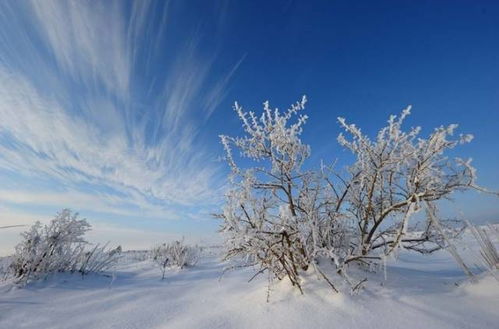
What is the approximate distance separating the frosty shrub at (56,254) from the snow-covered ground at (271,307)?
0.33m

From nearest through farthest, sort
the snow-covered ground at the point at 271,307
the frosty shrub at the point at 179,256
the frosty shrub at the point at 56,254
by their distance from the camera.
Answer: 1. the snow-covered ground at the point at 271,307
2. the frosty shrub at the point at 56,254
3. the frosty shrub at the point at 179,256

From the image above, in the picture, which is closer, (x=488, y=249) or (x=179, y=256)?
(x=488, y=249)

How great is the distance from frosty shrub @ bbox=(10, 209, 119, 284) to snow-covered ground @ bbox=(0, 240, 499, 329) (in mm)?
326

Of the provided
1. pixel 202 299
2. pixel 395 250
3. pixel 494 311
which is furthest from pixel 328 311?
pixel 202 299

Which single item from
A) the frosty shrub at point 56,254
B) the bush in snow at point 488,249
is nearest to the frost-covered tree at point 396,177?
the bush in snow at point 488,249

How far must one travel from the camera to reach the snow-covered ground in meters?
2.21

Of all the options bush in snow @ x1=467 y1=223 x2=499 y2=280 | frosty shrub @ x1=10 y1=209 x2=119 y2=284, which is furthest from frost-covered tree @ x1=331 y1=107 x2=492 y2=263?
frosty shrub @ x1=10 y1=209 x2=119 y2=284

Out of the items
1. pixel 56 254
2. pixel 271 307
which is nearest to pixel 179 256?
pixel 56 254

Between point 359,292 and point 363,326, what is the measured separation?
18.8 inches

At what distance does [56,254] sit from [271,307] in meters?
3.75

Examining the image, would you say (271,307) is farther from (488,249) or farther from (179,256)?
(179,256)

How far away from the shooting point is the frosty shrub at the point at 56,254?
4.19 meters

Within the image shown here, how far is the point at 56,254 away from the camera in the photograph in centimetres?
456

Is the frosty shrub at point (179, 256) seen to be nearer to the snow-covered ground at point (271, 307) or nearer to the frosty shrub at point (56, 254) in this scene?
the frosty shrub at point (56, 254)
